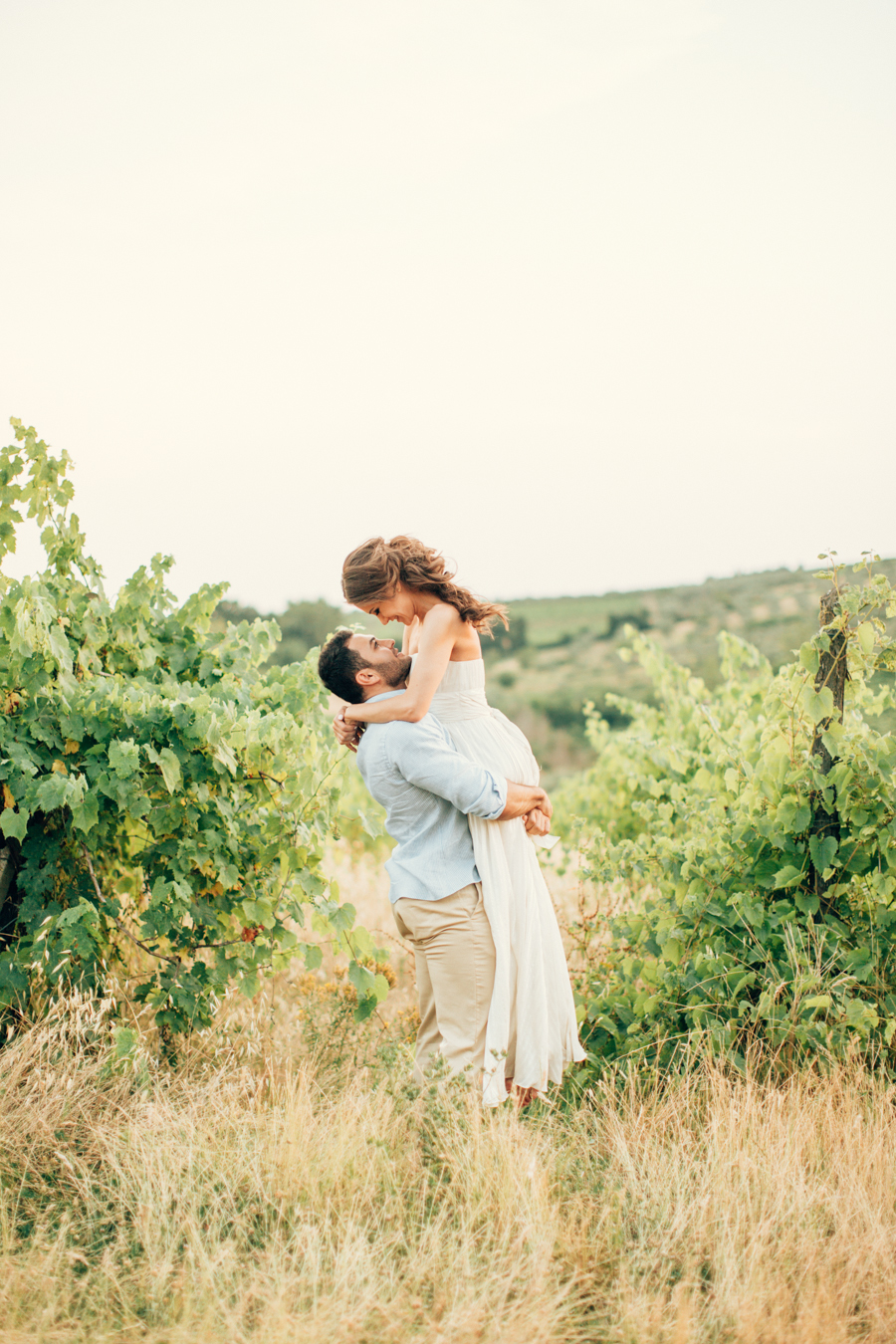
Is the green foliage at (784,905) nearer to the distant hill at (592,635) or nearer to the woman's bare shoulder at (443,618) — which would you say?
the woman's bare shoulder at (443,618)

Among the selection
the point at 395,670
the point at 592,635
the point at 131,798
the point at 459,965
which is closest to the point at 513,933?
the point at 459,965

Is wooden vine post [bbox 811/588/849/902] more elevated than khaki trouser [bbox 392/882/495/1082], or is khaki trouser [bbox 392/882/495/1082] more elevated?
wooden vine post [bbox 811/588/849/902]

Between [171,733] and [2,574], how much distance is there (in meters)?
0.86

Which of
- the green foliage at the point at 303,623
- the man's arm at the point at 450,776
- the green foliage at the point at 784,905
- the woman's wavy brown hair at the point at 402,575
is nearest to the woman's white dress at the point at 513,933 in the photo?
the man's arm at the point at 450,776

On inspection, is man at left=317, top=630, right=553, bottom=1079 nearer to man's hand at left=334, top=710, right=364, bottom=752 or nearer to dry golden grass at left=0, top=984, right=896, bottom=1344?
man's hand at left=334, top=710, right=364, bottom=752

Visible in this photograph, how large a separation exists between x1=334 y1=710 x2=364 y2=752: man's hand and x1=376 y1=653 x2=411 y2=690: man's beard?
187 millimetres

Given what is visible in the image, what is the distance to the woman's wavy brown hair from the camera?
10.5 feet

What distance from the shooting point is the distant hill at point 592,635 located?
86.2ft

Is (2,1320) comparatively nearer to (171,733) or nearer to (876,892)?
(171,733)

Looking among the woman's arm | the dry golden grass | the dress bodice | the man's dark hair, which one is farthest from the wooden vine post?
the man's dark hair

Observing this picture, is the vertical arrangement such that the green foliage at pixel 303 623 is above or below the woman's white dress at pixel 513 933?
above

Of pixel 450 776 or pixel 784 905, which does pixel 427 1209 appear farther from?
pixel 784 905

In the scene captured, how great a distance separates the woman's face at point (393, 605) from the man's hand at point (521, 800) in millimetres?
713

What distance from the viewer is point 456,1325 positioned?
2031 millimetres
